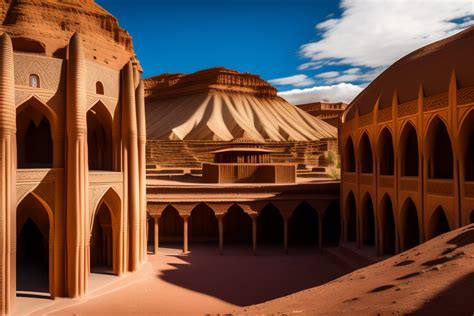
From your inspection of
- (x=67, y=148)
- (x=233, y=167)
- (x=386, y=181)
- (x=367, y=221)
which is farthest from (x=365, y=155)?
(x=67, y=148)

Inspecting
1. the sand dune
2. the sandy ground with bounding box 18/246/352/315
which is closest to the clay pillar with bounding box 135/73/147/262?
the sandy ground with bounding box 18/246/352/315

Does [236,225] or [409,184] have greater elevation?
[409,184]

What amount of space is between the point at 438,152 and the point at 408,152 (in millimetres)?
1607

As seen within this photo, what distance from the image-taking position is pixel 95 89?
1384 cm

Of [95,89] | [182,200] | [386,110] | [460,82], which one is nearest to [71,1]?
[95,89]

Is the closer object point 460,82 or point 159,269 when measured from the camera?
point 460,82

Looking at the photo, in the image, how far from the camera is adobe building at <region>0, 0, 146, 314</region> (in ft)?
36.8

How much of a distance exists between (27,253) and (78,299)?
6.43 m

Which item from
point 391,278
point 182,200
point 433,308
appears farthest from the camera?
point 182,200

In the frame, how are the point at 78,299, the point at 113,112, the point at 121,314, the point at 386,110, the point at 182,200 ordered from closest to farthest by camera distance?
the point at 121,314, the point at 78,299, the point at 113,112, the point at 386,110, the point at 182,200

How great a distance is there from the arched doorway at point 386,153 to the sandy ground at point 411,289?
8886 millimetres

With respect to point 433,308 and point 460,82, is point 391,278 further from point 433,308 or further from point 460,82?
point 460,82

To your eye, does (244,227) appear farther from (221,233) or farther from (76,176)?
(76,176)

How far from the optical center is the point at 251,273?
16141 mm
